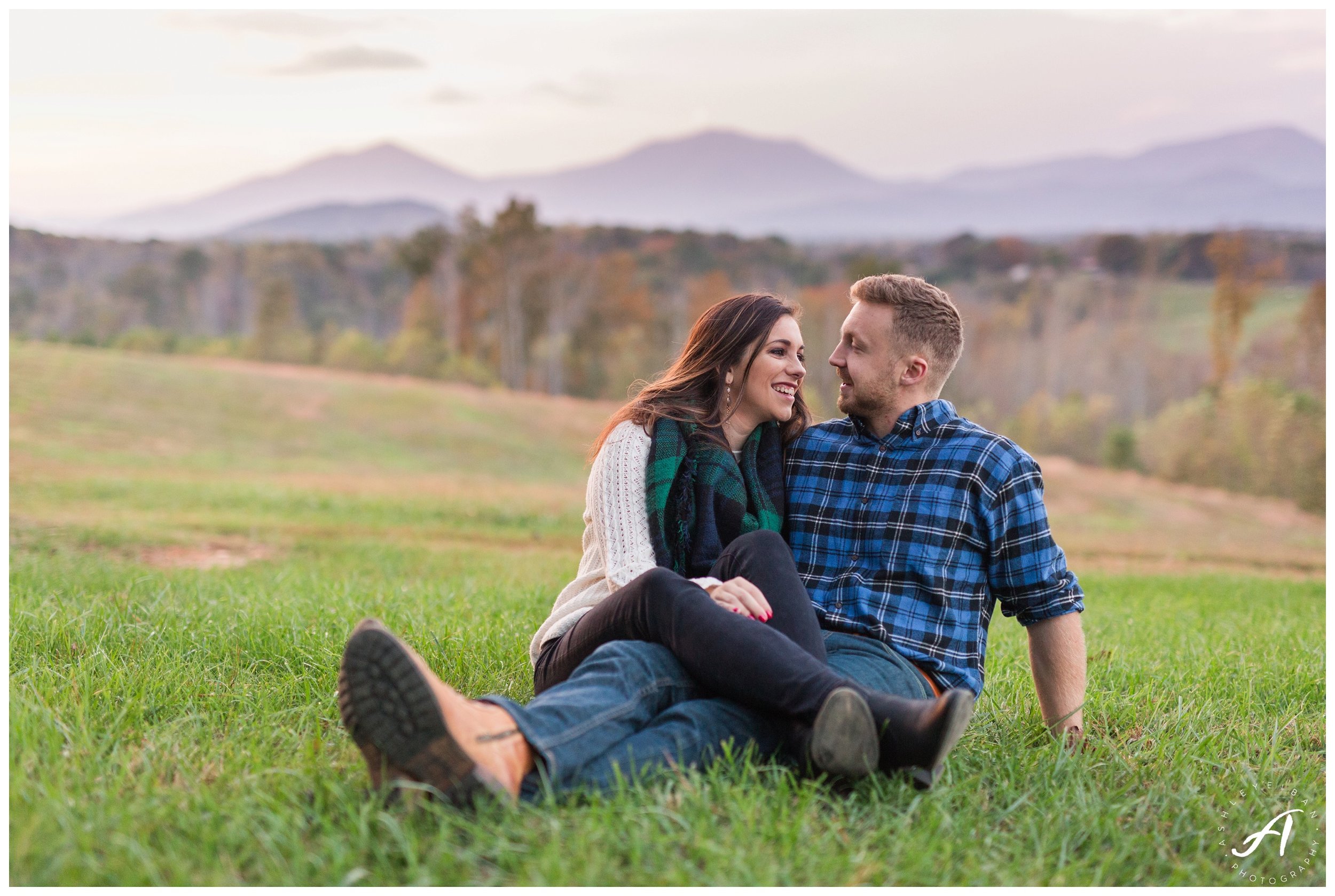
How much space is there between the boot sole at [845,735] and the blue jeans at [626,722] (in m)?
0.15

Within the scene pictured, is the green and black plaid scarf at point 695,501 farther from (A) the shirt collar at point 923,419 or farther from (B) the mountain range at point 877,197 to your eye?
(B) the mountain range at point 877,197

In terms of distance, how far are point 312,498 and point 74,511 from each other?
2.20m

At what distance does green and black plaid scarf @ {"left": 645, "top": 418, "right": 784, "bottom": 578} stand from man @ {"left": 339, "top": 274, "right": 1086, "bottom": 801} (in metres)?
0.19

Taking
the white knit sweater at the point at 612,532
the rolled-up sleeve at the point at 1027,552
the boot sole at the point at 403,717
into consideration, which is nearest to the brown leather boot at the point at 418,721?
the boot sole at the point at 403,717

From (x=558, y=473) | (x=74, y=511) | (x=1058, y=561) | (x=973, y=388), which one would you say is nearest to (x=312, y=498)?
(x=74, y=511)

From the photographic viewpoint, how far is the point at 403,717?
2.12m

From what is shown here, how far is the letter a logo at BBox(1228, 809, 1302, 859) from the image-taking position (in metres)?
2.44

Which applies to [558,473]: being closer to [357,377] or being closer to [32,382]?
[357,377]

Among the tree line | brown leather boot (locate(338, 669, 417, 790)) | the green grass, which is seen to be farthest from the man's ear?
the green grass

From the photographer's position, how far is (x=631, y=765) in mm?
2328

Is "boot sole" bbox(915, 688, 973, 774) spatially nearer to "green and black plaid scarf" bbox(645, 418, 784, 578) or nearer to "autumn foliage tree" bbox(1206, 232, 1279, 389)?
"green and black plaid scarf" bbox(645, 418, 784, 578)

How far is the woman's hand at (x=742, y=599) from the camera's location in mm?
2605

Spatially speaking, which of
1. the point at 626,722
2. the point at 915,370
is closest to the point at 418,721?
the point at 626,722
